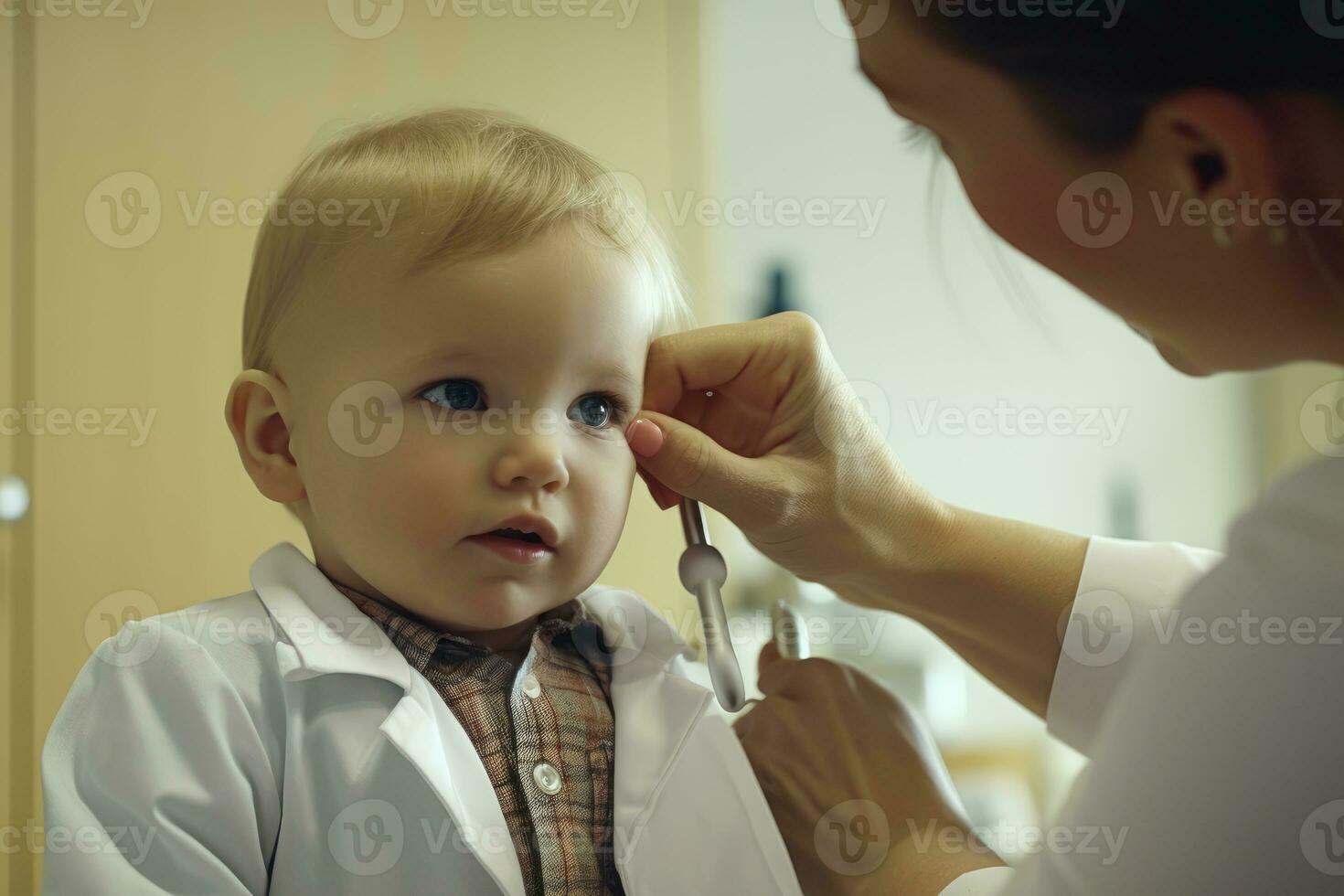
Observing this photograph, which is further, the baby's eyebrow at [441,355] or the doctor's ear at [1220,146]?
the baby's eyebrow at [441,355]

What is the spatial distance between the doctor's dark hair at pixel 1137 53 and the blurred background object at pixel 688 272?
191 mm

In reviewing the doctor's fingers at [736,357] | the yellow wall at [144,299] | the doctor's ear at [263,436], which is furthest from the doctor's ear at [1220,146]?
the yellow wall at [144,299]

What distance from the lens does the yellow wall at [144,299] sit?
1.07 metres

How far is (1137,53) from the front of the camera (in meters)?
0.48

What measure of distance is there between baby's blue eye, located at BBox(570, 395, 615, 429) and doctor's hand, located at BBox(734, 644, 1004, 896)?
0.89 ft

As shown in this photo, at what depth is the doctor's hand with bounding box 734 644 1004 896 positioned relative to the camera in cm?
71

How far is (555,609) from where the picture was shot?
758 mm

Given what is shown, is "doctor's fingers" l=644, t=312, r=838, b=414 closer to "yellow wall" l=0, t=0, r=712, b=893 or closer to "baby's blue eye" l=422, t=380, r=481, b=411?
"baby's blue eye" l=422, t=380, r=481, b=411

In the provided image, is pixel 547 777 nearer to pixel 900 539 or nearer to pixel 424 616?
pixel 424 616

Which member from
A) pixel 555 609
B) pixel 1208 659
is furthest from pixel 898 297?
pixel 1208 659

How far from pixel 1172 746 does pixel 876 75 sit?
39 centimetres

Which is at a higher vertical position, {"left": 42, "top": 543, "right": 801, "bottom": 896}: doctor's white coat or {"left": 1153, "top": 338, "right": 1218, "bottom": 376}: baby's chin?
{"left": 1153, "top": 338, "right": 1218, "bottom": 376}: baby's chin

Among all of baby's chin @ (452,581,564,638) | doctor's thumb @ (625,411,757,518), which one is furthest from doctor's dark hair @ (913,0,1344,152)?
baby's chin @ (452,581,564,638)

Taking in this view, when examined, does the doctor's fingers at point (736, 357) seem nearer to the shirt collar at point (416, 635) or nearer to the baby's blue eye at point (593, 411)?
the baby's blue eye at point (593, 411)
